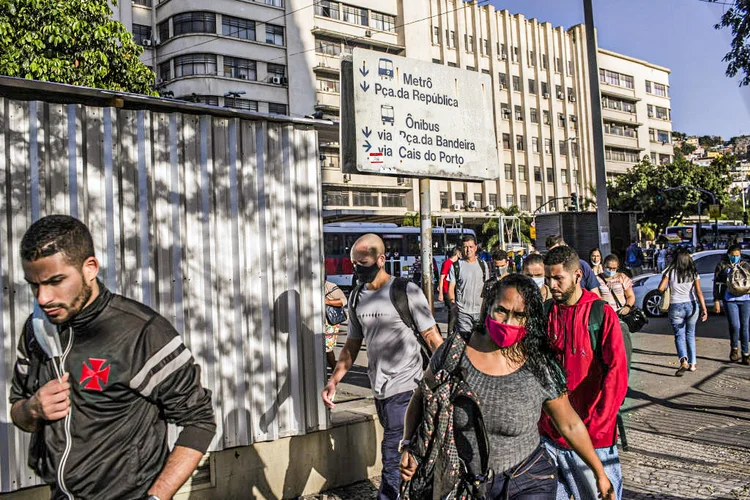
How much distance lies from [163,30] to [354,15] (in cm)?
1395

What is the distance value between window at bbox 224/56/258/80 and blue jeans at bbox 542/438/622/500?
43.9 m

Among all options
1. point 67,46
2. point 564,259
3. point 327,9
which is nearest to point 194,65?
point 327,9

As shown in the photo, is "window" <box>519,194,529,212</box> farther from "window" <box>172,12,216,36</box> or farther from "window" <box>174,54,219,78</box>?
"window" <box>172,12,216,36</box>

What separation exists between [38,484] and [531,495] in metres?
2.88

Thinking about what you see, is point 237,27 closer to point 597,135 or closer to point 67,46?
point 67,46

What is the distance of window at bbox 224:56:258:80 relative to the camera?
147 ft

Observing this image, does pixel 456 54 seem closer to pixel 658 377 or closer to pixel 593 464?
pixel 658 377

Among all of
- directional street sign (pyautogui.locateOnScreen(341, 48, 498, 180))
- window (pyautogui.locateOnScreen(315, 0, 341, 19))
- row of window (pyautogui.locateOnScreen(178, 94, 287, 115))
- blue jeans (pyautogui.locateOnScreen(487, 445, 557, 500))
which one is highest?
window (pyautogui.locateOnScreen(315, 0, 341, 19))

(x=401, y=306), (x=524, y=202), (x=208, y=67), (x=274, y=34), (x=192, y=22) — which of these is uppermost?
(x=274, y=34)

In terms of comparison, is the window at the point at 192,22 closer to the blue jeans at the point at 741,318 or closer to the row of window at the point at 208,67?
the row of window at the point at 208,67

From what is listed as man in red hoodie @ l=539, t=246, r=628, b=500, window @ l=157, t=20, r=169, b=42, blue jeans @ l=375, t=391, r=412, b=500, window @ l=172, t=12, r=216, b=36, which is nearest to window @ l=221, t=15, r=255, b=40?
window @ l=172, t=12, r=216, b=36

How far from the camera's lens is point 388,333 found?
14.7ft

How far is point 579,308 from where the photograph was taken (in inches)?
154

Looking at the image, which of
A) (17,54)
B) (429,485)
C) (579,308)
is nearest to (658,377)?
(579,308)
